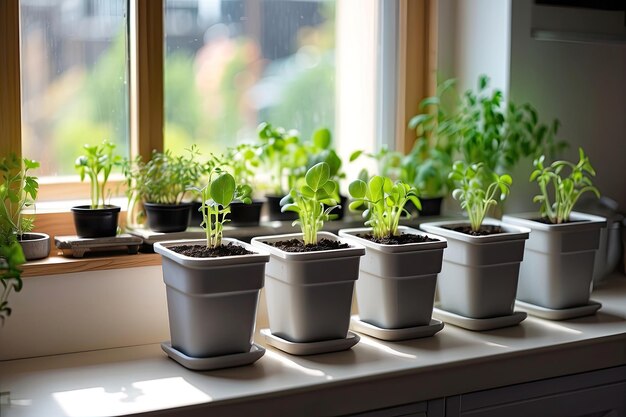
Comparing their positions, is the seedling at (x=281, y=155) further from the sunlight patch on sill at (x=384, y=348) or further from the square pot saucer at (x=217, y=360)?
the square pot saucer at (x=217, y=360)

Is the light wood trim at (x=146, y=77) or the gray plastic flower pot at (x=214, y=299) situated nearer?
the gray plastic flower pot at (x=214, y=299)

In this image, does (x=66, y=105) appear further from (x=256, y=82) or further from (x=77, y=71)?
(x=256, y=82)

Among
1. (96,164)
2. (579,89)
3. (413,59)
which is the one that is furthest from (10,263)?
(579,89)

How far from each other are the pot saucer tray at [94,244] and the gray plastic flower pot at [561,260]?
0.90 metres

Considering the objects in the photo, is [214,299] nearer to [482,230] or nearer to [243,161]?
[243,161]

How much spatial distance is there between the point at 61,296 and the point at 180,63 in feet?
2.10

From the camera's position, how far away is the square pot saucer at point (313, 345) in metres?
1.69

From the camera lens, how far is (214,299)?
1583 mm

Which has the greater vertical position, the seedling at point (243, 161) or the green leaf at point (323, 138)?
the green leaf at point (323, 138)

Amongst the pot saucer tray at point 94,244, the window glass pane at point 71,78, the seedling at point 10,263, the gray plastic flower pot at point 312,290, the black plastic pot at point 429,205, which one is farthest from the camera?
the black plastic pot at point 429,205

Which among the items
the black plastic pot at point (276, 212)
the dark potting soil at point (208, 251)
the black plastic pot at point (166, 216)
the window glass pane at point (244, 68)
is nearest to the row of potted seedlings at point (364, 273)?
the dark potting soil at point (208, 251)

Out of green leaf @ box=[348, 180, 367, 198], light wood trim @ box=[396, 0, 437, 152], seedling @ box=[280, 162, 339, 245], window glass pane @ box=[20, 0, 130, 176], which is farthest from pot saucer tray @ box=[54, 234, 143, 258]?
light wood trim @ box=[396, 0, 437, 152]

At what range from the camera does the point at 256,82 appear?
2.18 meters

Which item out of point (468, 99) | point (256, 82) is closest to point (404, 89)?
point (468, 99)
